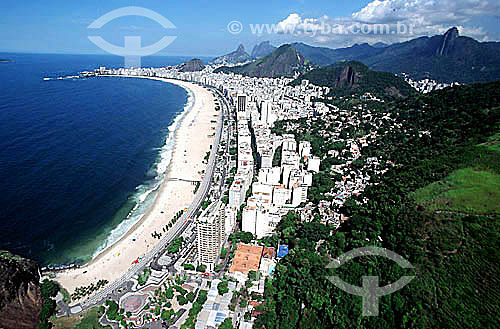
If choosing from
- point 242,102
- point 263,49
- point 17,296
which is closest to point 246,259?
point 17,296

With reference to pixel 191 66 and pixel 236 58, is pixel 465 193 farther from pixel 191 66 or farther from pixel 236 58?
pixel 236 58

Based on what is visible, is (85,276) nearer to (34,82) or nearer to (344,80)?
(344,80)

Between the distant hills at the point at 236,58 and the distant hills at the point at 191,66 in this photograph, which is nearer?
the distant hills at the point at 191,66

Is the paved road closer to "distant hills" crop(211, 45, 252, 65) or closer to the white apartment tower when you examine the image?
the white apartment tower

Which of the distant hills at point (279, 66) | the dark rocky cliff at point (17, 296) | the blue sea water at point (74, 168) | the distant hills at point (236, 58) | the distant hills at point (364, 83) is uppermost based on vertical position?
the distant hills at point (236, 58)

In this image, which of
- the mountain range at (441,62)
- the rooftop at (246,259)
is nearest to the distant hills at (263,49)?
the mountain range at (441,62)

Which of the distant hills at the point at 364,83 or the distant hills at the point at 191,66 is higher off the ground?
the distant hills at the point at 191,66

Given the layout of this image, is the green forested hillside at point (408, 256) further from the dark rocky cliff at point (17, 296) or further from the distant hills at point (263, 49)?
the distant hills at point (263, 49)
